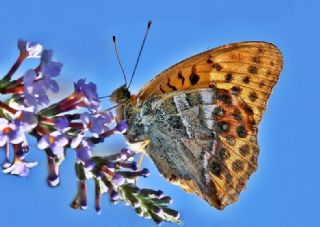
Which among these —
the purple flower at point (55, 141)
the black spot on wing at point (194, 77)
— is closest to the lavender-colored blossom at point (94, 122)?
the purple flower at point (55, 141)

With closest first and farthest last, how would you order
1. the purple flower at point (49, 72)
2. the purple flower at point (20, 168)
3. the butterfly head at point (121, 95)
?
the purple flower at point (49, 72) → the purple flower at point (20, 168) → the butterfly head at point (121, 95)

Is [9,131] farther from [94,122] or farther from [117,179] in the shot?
[117,179]

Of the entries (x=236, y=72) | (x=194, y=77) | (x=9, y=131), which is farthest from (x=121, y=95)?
(x=9, y=131)

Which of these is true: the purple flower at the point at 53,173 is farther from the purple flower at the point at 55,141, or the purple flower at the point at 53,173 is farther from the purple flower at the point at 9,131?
the purple flower at the point at 9,131

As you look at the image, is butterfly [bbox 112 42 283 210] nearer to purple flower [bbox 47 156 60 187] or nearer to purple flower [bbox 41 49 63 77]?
purple flower [bbox 47 156 60 187]

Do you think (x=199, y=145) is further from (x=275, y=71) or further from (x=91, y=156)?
(x=91, y=156)

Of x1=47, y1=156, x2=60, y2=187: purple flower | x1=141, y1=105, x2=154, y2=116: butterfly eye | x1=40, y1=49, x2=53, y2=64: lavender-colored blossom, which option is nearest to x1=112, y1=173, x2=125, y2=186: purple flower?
x1=47, y1=156, x2=60, y2=187: purple flower
